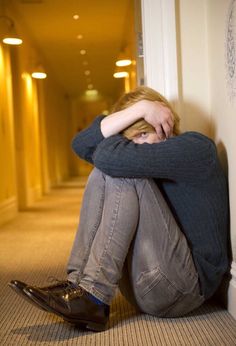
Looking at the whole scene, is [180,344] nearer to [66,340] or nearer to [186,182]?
[66,340]

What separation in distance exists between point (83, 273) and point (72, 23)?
6.60m

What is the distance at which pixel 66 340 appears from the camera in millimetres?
1506

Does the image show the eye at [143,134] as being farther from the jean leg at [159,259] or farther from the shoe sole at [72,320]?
the shoe sole at [72,320]

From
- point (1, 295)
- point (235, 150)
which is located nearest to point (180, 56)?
point (235, 150)

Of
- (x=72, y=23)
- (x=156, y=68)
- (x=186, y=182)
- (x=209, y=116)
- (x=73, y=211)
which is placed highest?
(x=72, y=23)

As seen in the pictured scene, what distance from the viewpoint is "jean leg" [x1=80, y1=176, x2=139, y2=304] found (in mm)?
1493

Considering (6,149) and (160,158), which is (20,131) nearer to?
(6,149)

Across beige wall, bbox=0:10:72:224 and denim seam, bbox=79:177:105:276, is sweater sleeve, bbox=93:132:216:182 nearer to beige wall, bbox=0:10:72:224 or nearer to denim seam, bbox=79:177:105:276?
denim seam, bbox=79:177:105:276

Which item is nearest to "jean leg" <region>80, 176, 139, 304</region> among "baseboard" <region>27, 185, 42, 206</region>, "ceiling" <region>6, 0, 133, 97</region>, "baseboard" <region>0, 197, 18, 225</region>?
"baseboard" <region>0, 197, 18, 225</region>

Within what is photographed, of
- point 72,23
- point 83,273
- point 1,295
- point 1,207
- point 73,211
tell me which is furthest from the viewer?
point 72,23

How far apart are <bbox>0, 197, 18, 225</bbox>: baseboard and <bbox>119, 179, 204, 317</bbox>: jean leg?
3.67 metres

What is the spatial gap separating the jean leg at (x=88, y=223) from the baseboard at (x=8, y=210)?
3578mm

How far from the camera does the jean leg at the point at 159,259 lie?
1.52m

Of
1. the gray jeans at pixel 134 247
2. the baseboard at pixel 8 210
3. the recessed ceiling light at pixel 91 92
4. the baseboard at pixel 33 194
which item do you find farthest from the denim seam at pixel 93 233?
the recessed ceiling light at pixel 91 92
